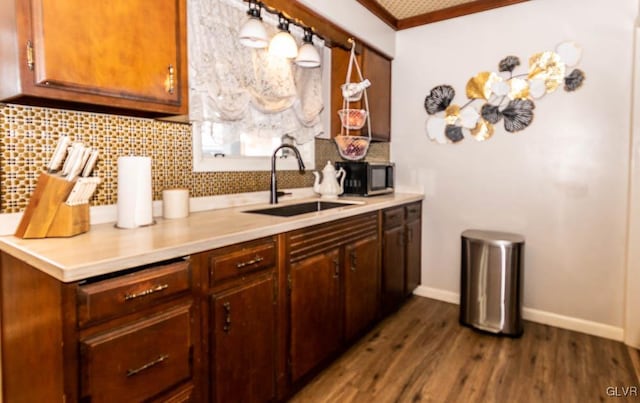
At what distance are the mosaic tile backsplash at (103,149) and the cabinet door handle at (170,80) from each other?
332 mm

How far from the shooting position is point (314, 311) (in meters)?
1.91

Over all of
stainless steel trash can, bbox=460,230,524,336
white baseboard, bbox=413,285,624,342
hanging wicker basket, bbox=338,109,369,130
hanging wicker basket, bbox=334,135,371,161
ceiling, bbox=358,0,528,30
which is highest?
ceiling, bbox=358,0,528,30

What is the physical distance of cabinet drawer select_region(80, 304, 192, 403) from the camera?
1012 mm

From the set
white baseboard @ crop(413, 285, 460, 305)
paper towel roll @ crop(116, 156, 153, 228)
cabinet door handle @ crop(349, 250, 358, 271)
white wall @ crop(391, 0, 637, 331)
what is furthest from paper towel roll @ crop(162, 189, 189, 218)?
white baseboard @ crop(413, 285, 460, 305)

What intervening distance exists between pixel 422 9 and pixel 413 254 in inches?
80.7

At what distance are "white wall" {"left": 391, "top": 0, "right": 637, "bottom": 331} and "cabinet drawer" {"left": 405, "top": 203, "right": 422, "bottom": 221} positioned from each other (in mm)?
113

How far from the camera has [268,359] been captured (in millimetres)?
1622

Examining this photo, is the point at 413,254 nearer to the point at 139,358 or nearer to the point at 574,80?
the point at 574,80

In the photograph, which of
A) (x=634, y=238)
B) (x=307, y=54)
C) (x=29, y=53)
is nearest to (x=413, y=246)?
(x=634, y=238)

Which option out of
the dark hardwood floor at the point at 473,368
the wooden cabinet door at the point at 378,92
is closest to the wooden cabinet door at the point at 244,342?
the dark hardwood floor at the point at 473,368

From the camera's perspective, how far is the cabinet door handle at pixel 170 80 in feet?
5.02

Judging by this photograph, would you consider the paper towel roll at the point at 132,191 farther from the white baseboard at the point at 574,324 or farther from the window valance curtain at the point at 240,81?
the white baseboard at the point at 574,324

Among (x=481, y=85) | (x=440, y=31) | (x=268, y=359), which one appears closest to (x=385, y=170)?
(x=481, y=85)

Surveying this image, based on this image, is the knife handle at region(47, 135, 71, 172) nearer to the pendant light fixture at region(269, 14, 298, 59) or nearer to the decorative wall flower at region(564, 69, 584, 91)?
the pendant light fixture at region(269, 14, 298, 59)
